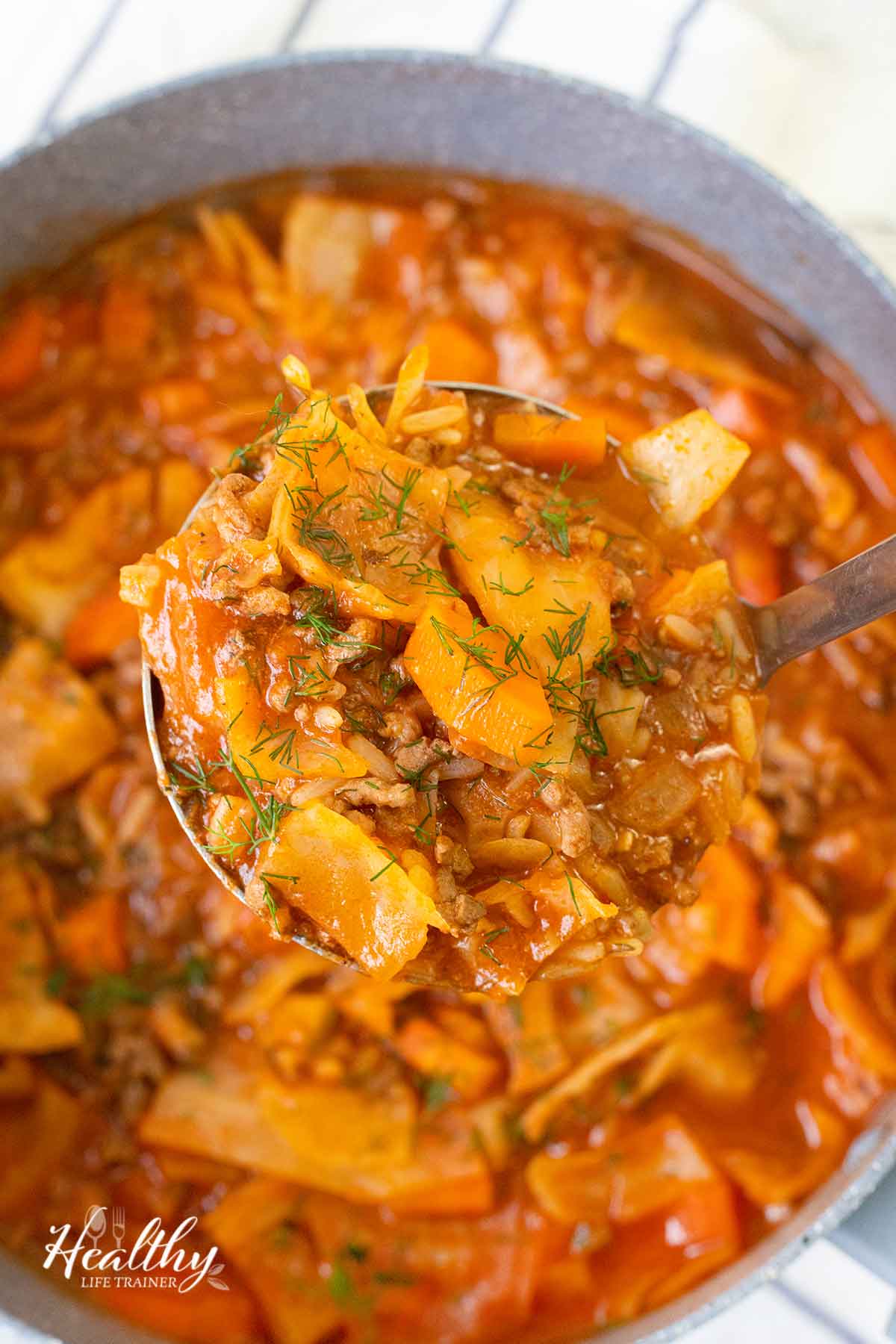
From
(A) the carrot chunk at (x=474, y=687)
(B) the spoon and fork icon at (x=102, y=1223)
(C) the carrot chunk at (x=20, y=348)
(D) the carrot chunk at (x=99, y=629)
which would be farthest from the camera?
(C) the carrot chunk at (x=20, y=348)

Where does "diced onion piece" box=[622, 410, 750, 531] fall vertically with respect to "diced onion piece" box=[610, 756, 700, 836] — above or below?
above

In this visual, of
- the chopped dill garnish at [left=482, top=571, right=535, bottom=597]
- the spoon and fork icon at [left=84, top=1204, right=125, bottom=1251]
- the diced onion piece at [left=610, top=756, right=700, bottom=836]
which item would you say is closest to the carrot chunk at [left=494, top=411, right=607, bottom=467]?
the chopped dill garnish at [left=482, top=571, right=535, bottom=597]

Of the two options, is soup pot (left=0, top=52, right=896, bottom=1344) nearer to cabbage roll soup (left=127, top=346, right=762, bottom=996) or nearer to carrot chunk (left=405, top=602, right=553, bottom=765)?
cabbage roll soup (left=127, top=346, right=762, bottom=996)

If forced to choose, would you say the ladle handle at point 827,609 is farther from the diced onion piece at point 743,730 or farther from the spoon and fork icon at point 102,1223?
the spoon and fork icon at point 102,1223

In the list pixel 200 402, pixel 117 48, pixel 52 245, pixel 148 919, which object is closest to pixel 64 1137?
pixel 148 919

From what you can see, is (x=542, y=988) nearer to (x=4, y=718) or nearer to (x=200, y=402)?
(x=4, y=718)

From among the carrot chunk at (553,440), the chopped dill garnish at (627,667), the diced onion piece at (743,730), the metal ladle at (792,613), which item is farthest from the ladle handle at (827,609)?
the carrot chunk at (553,440)

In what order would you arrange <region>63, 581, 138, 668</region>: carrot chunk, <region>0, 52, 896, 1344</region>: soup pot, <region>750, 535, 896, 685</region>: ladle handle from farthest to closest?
<region>63, 581, 138, 668</region>: carrot chunk < <region>0, 52, 896, 1344</region>: soup pot < <region>750, 535, 896, 685</region>: ladle handle

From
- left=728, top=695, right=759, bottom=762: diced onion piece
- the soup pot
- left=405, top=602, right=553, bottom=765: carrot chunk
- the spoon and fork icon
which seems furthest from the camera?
the spoon and fork icon
